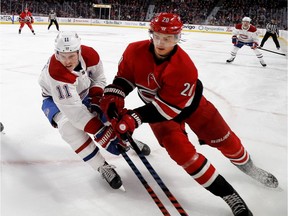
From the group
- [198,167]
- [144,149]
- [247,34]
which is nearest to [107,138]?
[198,167]

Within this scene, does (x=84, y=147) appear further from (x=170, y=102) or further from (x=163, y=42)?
(x=163, y=42)

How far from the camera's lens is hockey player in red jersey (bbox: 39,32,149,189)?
1.74 metres

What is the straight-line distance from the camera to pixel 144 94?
186cm

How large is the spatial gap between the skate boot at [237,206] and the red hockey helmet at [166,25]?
870mm

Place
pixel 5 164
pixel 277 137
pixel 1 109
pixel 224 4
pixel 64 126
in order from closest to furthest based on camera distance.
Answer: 1. pixel 64 126
2. pixel 5 164
3. pixel 277 137
4. pixel 1 109
5. pixel 224 4

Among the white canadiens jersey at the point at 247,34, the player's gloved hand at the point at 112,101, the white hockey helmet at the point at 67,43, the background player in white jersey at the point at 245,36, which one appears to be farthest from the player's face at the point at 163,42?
the white canadiens jersey at the point at 247,34

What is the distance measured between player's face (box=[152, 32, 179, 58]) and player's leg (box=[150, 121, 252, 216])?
0.41m

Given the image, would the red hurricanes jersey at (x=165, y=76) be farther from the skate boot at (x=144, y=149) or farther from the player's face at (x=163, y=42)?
the skate boot at (x=144, y=149)

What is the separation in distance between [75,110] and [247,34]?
5637mm

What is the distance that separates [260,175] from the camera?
1998mm

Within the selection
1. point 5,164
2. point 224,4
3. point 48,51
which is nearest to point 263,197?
point 5,164

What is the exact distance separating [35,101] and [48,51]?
12.1 ft

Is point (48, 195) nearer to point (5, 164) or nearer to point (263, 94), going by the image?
point (5, 164)

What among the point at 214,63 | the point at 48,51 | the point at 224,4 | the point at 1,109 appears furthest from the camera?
the point at 224,4
